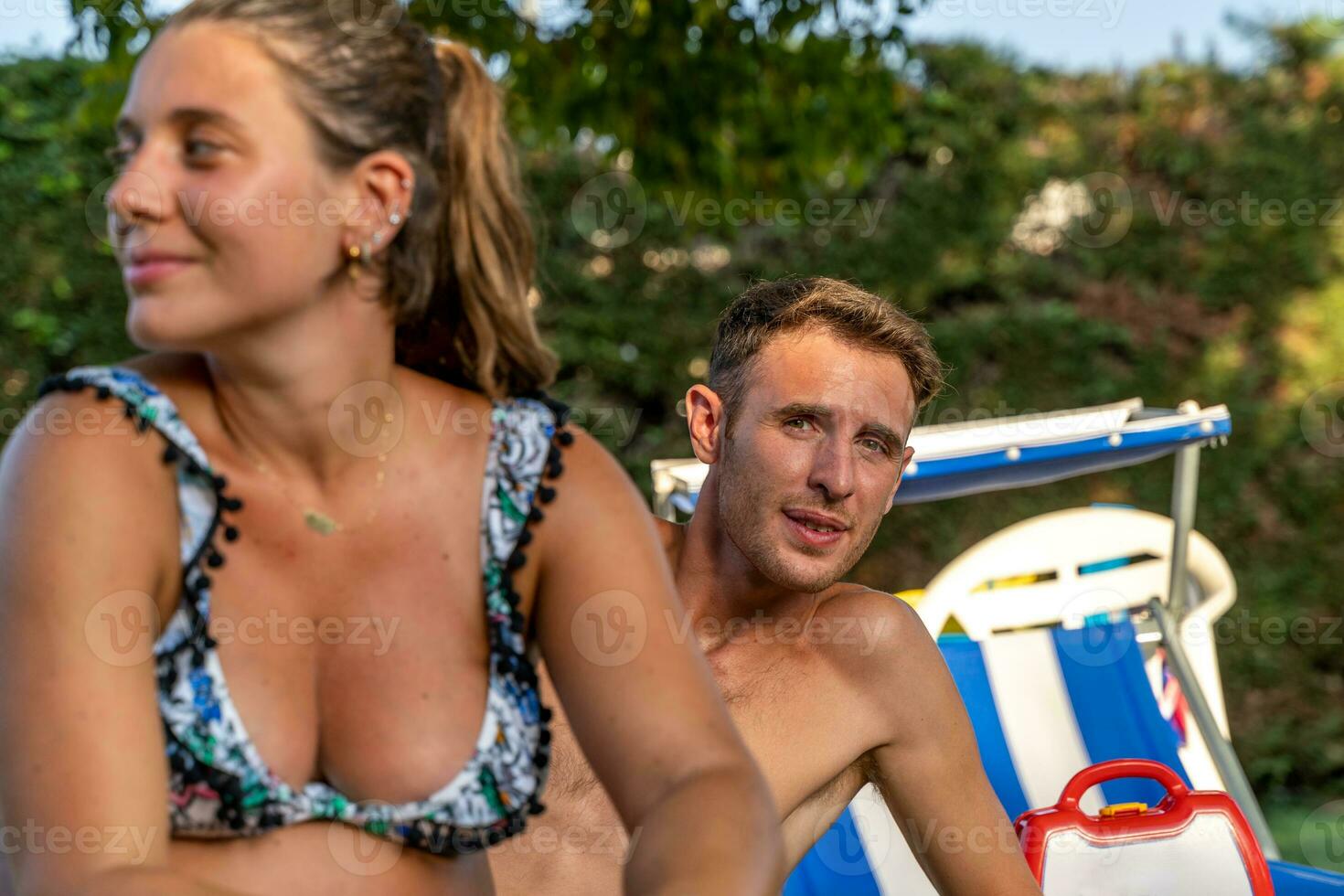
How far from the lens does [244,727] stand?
127 cm

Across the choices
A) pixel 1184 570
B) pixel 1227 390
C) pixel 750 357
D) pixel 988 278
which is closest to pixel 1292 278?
pixel 1227 390

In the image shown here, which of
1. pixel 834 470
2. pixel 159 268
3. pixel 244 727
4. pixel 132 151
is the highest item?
pixel 132 151

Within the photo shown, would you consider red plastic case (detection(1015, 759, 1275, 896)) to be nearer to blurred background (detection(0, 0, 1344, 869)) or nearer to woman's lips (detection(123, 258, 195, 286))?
woman's lips (detection(123, 258, 195, 286))

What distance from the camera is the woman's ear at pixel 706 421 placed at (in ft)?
9.32

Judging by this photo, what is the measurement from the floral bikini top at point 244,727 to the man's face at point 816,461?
119cm

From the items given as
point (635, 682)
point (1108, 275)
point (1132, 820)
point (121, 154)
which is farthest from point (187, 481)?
point (1108, 275)

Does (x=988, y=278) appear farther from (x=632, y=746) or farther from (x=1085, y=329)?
(x=632, y=746)

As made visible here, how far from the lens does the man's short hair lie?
2.65 m

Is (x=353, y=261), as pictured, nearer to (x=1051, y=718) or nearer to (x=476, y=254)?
(x=476, y=254)

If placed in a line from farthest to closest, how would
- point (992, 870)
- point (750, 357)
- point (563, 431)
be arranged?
1. point (750, 357)
2. point (992, 870)
3. point (563, 431)

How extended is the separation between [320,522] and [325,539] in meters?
0.02

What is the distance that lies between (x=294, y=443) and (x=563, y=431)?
→ 271mm

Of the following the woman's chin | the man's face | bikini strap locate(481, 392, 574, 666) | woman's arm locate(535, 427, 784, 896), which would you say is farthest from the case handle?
the woman's chin

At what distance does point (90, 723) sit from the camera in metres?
1.17
